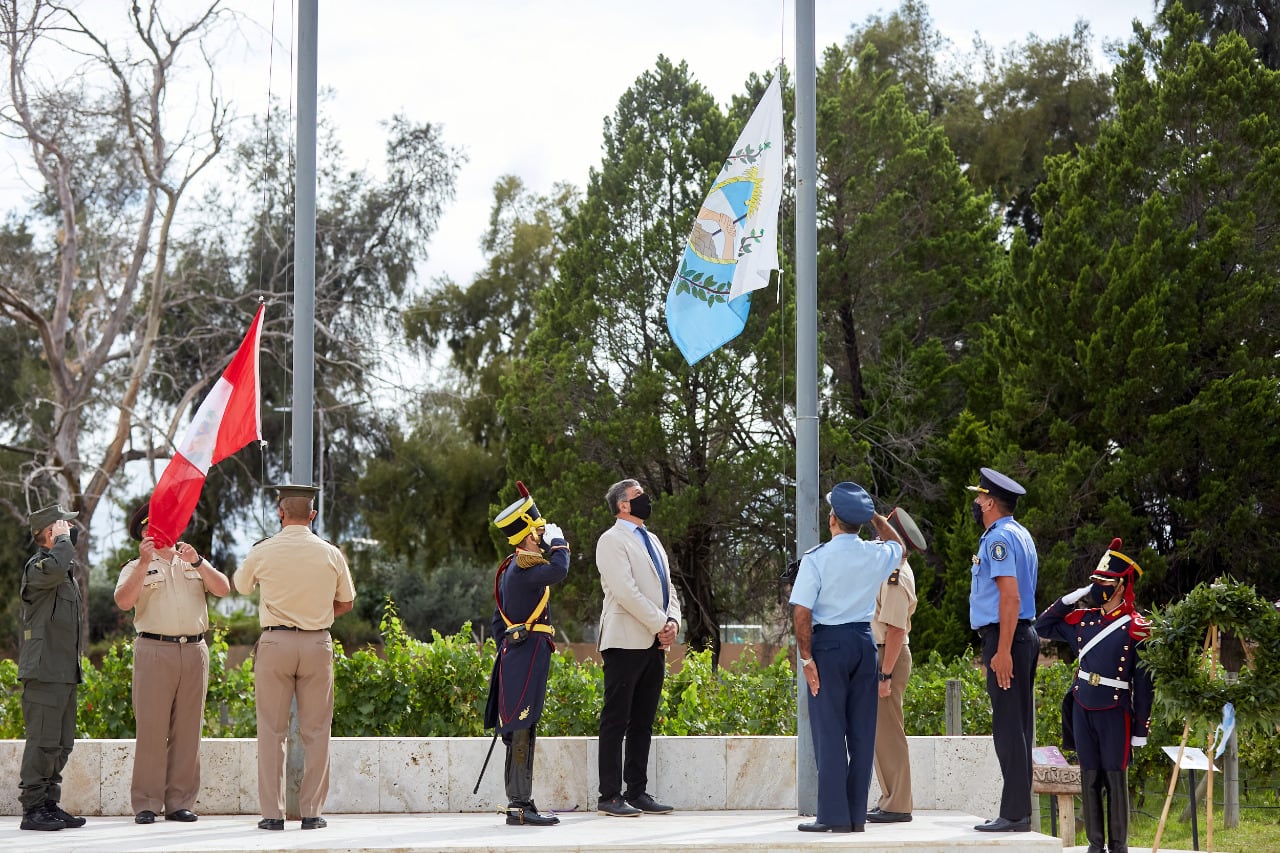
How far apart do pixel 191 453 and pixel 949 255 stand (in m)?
20.5

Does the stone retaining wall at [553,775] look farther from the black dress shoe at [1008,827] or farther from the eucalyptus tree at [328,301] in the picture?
the eucalyptus tree at [328,301]

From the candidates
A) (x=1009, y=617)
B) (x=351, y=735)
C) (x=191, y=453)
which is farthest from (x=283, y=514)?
(x=1009, y=617)

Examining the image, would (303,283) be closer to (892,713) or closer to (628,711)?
(628,711)

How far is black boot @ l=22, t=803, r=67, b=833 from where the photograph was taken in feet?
26.3

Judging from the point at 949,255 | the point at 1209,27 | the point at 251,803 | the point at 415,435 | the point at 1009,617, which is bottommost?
the point at 251,803

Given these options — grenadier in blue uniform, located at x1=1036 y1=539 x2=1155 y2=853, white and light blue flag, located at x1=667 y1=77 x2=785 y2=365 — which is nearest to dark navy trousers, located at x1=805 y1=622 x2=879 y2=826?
grenadier in blue uniform, located at x1=1036 y1=539 x2=1155 y2=853

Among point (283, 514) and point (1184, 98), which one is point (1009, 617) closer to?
point (283, 514)

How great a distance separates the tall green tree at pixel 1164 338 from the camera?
22109 millimetres


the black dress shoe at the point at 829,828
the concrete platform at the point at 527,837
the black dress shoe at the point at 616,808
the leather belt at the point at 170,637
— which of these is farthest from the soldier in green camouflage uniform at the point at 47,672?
the black dress shoe at the point at 829,828

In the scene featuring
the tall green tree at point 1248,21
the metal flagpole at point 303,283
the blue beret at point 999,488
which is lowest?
the blue beret at point 999,488

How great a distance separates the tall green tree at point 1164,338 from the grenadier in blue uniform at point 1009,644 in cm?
1394

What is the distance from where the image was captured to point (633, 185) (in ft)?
88.6

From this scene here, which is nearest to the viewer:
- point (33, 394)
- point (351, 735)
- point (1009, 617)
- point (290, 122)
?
point (1009, 617)

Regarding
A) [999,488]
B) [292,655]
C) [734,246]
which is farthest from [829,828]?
[734,246]
